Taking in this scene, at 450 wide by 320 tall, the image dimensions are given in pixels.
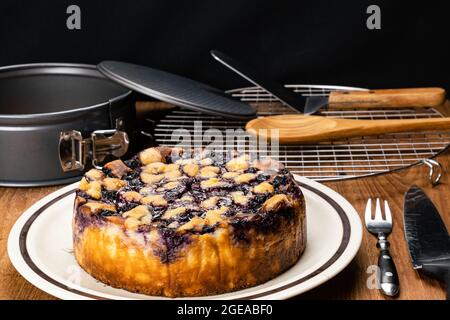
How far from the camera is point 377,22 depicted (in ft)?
5.81

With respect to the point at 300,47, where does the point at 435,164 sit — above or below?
below

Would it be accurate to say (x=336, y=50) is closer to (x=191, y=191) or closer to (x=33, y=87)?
(x=33, y=87)

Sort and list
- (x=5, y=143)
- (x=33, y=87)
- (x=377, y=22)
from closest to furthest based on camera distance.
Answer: (x=5, y=143) < (x=33, y=87) < (x=377, y=22)

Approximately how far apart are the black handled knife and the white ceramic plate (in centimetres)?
9

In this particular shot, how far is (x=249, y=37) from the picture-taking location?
1.81 meters

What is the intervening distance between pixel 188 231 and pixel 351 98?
2.42 ft

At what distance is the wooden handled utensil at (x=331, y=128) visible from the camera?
1396mm

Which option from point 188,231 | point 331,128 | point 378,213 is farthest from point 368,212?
point 188,231

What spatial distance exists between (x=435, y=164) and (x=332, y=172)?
17 cm

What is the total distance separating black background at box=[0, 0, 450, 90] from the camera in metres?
1.78

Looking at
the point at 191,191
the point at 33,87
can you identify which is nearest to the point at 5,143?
the point at 33,87

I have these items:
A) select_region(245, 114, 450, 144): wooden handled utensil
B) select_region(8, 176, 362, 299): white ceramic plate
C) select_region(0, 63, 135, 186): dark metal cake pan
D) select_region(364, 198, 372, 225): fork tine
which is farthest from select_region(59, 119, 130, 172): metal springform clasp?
select_region(364, 198, 372, 225): fork tine
